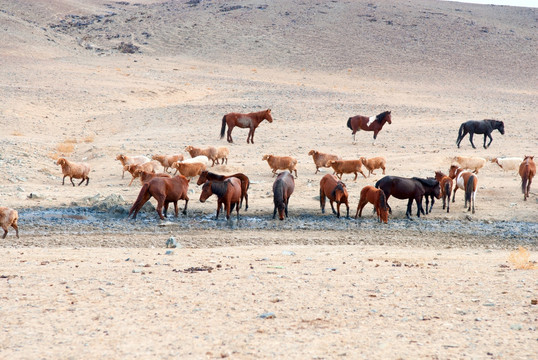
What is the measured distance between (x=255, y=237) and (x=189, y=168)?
18.8 ft

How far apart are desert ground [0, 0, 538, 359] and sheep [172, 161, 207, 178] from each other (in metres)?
1.47

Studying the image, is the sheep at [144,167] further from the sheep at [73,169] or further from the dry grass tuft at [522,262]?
the dry grass tuft at [522,262]

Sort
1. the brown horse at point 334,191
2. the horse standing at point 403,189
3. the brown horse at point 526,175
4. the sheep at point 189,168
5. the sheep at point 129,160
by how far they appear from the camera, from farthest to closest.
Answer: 1. the sheep at point 129,160
2. the sheep at point 189,168
3. the brown horse at point 526,175
4. the horse standing at point 403,189
5. the brown horse at point 334,191

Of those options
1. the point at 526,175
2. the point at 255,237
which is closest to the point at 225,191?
the point at 255,237

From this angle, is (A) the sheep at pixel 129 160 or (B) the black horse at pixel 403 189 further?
(A) the sheep at pixel 129 160

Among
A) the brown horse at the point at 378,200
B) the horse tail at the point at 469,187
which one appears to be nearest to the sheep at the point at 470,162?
the horse tail at the point at 469,187

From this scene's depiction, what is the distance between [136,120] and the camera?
3127 cm

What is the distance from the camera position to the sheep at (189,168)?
18.0 metres

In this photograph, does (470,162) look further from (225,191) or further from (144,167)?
(144,167)

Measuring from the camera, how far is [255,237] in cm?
1300

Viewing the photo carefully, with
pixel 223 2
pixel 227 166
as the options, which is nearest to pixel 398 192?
pixel 227 166

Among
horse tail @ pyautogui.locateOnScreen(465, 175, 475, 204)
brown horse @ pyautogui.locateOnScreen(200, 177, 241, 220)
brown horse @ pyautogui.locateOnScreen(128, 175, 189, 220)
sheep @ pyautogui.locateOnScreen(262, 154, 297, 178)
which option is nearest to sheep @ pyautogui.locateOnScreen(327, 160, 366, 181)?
sheep @ pyautogui.locateOnScreen(262, 154, 297, 178)

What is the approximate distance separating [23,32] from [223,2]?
3101 centimetres

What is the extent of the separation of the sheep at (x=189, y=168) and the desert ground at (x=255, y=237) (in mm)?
1466
